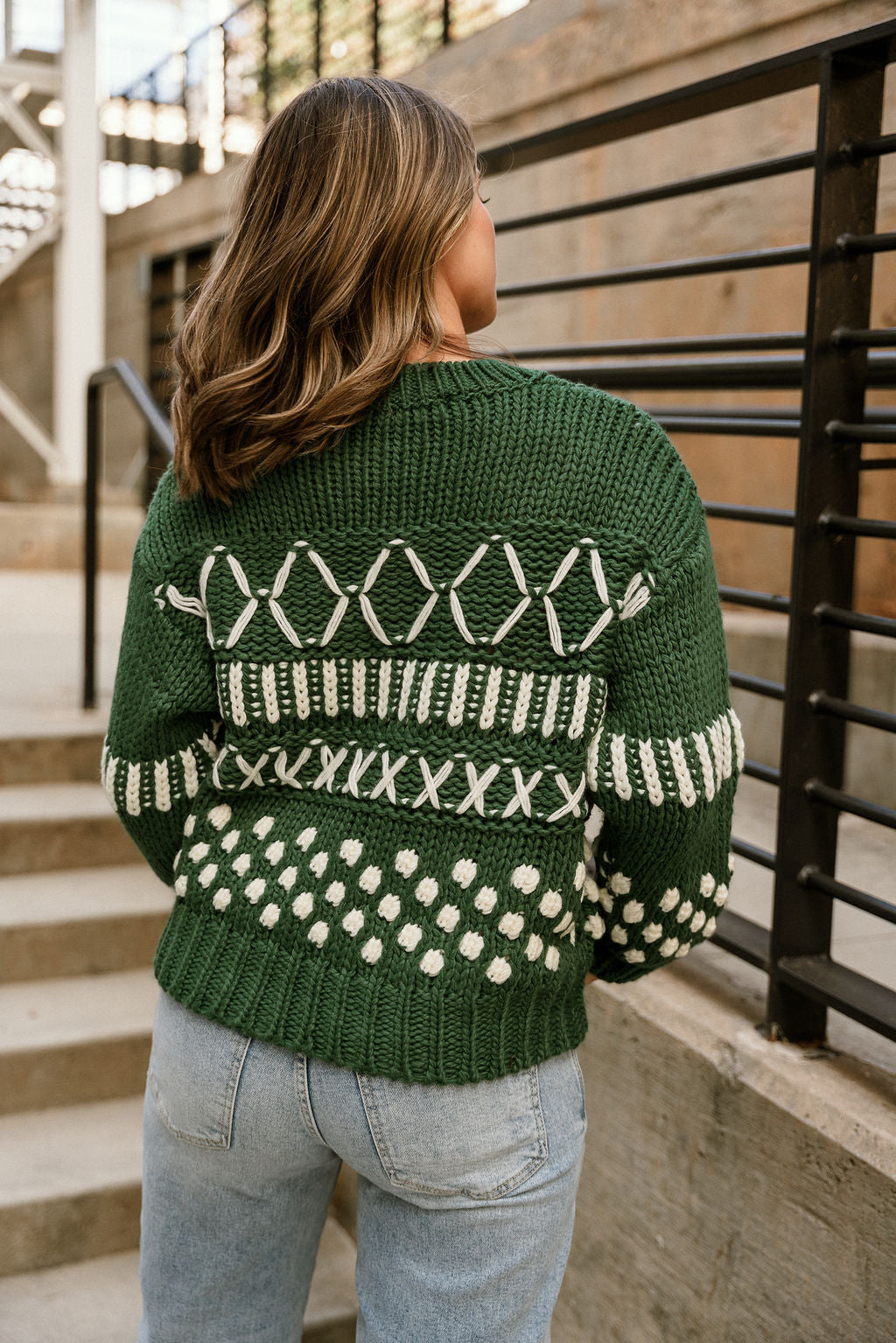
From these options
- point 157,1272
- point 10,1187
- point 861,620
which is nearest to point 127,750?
point 157,1272

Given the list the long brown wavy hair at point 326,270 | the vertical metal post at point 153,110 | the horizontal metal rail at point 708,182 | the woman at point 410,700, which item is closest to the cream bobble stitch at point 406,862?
the woman at point 410,700

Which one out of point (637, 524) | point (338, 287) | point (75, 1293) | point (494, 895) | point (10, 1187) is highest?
point (338, 287)

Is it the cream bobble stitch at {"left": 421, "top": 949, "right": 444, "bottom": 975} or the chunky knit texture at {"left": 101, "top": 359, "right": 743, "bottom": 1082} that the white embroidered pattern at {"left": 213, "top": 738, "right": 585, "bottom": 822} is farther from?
the cream bobble stitch at {"left": 421, "top": 949, "right": 444, "bottom": 975}

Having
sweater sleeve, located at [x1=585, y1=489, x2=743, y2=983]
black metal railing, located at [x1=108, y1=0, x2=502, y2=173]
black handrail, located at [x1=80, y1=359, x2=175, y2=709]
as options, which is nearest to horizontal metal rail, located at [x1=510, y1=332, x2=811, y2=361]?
sweater sleeve, located at [x1=585, y1=489, x2=743, y2=983]

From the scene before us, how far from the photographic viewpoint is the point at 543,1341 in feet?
4.33

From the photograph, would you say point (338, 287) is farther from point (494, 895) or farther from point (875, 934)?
point (875, 934)

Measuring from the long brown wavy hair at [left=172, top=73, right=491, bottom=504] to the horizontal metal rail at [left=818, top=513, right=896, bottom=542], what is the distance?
0.80 meters

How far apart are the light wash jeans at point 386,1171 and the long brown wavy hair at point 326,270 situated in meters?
0.61

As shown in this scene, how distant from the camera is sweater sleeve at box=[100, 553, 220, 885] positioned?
4.33 feet

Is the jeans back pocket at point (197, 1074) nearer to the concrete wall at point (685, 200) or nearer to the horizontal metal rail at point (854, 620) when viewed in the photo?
the horizontal metal rail at point (854, 620)

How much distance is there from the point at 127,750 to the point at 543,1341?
0.79 m

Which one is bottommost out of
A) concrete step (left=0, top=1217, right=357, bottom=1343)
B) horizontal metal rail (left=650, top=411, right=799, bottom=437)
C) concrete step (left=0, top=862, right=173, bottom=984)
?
concrete step (left=0, top=1217, right=357, bottom=1343)

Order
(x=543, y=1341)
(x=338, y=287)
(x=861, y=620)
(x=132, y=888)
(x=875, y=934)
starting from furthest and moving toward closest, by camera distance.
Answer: (x=132, y=888), (x=875, y=934), (x=861, y=620), (x=543, y=1341), (x=338, y=287)

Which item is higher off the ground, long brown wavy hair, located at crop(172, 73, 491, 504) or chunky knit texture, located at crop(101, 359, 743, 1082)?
long brown wavy hair, located at crop(172, 73, 491, 504)
